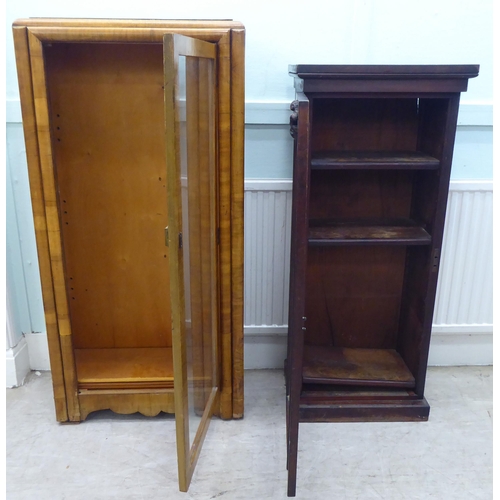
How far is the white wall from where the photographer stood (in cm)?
178

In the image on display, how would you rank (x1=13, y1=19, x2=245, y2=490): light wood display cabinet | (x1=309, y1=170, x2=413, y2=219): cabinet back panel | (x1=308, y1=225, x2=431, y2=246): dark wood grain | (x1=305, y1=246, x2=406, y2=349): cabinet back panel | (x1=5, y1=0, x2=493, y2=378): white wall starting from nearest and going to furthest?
1. (x1=13, y1=19, x2=245, y2=490): light wood display cabinet
2. (x1=308, y1=225, x2=431, y2=246): dark wood grain
3. (x1=5, y1=0, x2=493, y2=378): white wall
4. (x1=309, y1=170, x2=413, y2=219): cabinet back panel
5. (x1=305, y1=246, x2=406, y2=349): cabinet back panel

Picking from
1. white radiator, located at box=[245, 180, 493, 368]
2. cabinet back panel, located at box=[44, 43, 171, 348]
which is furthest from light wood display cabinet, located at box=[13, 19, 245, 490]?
white radiator, located at box=[245, 180, 493, 368]

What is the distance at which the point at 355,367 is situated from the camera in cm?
199

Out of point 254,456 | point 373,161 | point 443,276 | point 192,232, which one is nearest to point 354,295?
point 443,276

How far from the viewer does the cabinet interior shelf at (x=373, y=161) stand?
1.59m

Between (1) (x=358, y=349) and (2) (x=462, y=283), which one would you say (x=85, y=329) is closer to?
(1) (x=358, y=349)

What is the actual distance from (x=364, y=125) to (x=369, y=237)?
0.44 metres

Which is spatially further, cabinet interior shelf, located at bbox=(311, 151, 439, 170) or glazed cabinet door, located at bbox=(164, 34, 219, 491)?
cabinet interior shelf, located at bbox=(311, 151, 439, 170)

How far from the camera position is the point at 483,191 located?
196 cm

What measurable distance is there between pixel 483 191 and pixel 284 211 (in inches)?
31.5

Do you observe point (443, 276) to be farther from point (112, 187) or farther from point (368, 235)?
point (112, 187)

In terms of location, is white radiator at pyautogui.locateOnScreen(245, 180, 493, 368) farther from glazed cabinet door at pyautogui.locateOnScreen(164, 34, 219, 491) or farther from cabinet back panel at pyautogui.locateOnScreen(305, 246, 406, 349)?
glazed cabinet door at pyautogui.locateOnScreen(164, 34, 219, 491)

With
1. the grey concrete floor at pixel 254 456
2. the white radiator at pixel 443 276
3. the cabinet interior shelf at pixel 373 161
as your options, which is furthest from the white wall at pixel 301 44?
the grey concrete floor at pixel 254 456

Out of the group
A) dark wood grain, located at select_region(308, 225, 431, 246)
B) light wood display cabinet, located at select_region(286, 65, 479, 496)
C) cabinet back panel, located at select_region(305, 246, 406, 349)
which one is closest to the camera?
light wood display cabinet, located at select_region(286, 65, 479, 496)
